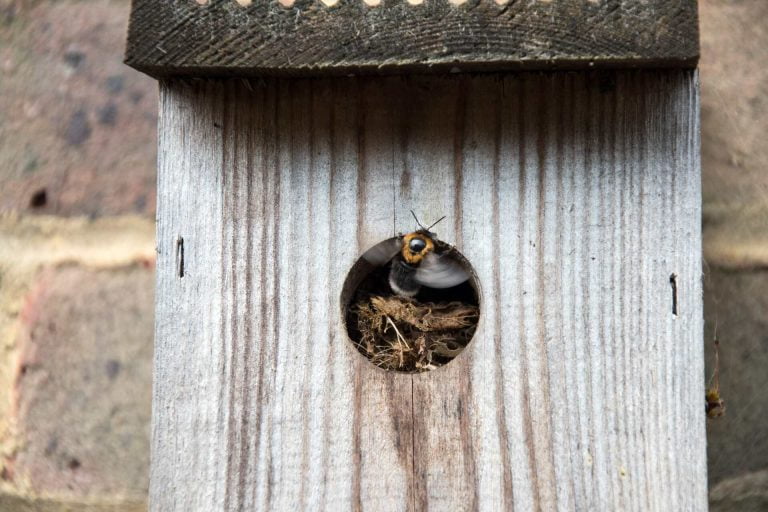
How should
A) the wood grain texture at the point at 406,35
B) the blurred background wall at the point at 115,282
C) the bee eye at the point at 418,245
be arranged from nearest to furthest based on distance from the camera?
the wood grain texture at the point at 406,35 < the bee eye at the point at 418,245 < the blurred background wall at the point at 115,282

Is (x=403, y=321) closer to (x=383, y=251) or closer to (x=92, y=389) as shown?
(x=383, y=251)

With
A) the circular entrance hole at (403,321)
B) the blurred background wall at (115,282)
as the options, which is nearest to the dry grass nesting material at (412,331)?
the circular entrance hole at (403,321)

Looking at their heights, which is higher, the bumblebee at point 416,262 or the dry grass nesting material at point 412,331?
the bumblebee at point 416,262

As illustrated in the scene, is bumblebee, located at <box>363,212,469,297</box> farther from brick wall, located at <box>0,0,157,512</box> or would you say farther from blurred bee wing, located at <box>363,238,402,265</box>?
brick wall, located at <box>0,0,157,512</box>

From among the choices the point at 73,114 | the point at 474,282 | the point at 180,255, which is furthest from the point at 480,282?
the point at 73,114

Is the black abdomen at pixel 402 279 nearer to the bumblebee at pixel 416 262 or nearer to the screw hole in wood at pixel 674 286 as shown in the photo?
the bumblebee at pixel 416 262

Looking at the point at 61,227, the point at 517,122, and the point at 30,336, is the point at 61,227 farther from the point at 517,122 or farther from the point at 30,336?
the point at 517,122
